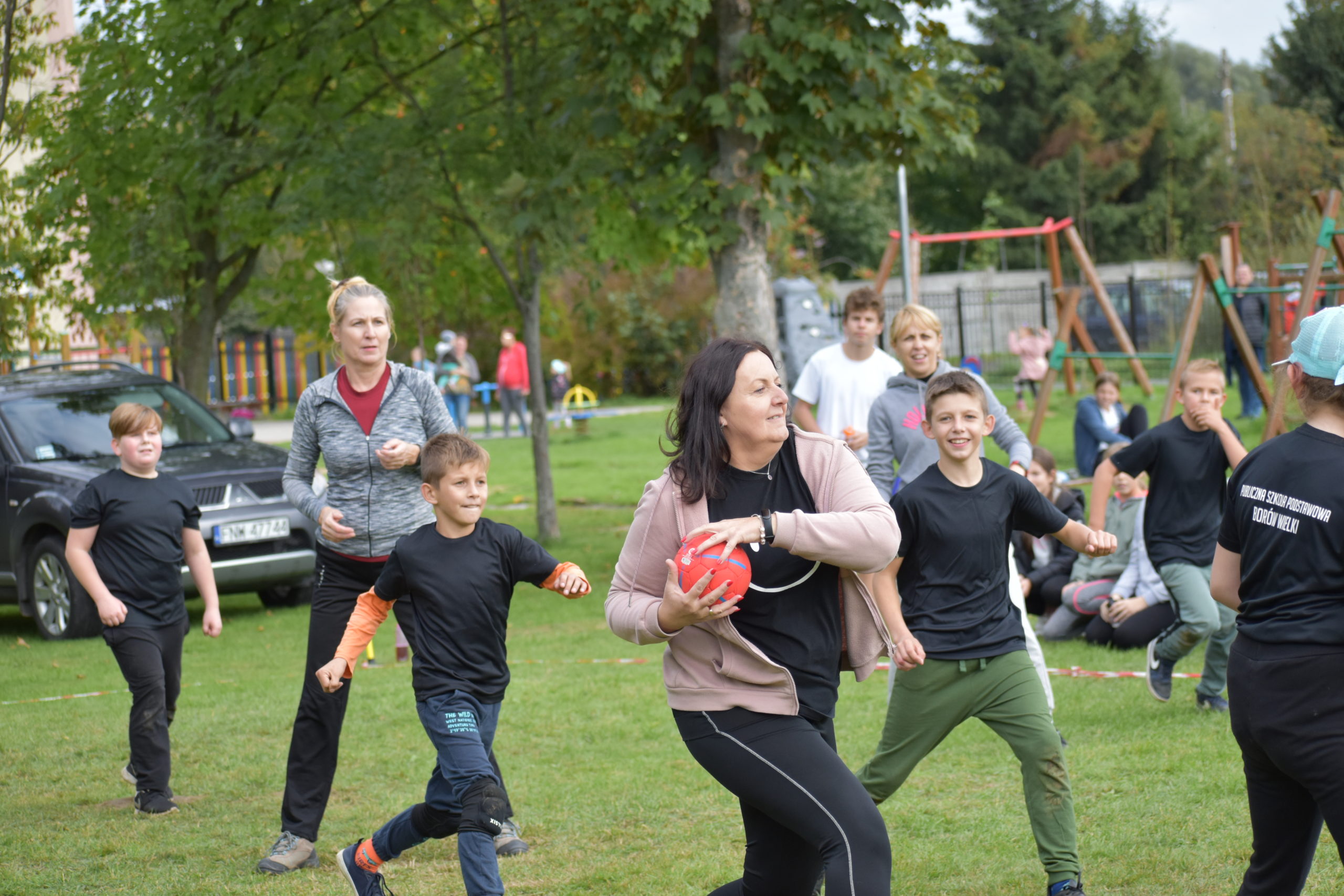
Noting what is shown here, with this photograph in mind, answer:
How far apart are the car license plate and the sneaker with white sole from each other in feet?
19.8

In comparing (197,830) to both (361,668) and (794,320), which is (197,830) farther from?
(794,320)

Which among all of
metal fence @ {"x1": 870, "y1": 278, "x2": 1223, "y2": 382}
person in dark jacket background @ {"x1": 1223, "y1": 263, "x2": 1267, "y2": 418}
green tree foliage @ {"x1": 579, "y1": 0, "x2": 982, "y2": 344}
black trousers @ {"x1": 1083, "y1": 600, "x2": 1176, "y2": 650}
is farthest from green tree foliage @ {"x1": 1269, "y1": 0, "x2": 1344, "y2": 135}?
black trousers @ {"x1": 1083, "y1": 600, "x2": 1176, "y2": 650}

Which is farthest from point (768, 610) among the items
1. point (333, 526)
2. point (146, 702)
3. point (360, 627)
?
point (146, 702)

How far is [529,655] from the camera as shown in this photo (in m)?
9.52

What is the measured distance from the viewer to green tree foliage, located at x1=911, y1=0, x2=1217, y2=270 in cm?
5128

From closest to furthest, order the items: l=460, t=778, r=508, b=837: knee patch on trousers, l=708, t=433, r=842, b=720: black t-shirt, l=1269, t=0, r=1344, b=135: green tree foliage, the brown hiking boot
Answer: l=708, t=433, r=842, b=720: black t-shirt
l=460, t=778, r=508, b=837: knee patch on trousers
the brown hiking boot
l=1269, t=0, r=1344, b=135: green tree foliage

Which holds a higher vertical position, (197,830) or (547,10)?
(547,10)

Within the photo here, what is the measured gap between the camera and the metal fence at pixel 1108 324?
30016 mm

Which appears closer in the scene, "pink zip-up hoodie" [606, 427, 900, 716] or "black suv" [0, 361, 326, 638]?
"pink zip-up hoodie" [606, 427, 900, 716]

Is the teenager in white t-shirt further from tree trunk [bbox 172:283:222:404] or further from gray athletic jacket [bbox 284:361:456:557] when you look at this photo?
tree trunk [bbox 172:283:222:404]

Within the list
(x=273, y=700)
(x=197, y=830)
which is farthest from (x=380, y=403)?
(x=273, y=700)

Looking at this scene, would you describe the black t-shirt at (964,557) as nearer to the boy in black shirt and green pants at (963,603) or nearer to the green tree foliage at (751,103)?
the boy in black shirt and green pants at (963,603)

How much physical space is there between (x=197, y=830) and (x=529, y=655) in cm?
387

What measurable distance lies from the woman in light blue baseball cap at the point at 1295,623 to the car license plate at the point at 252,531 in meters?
8.74
